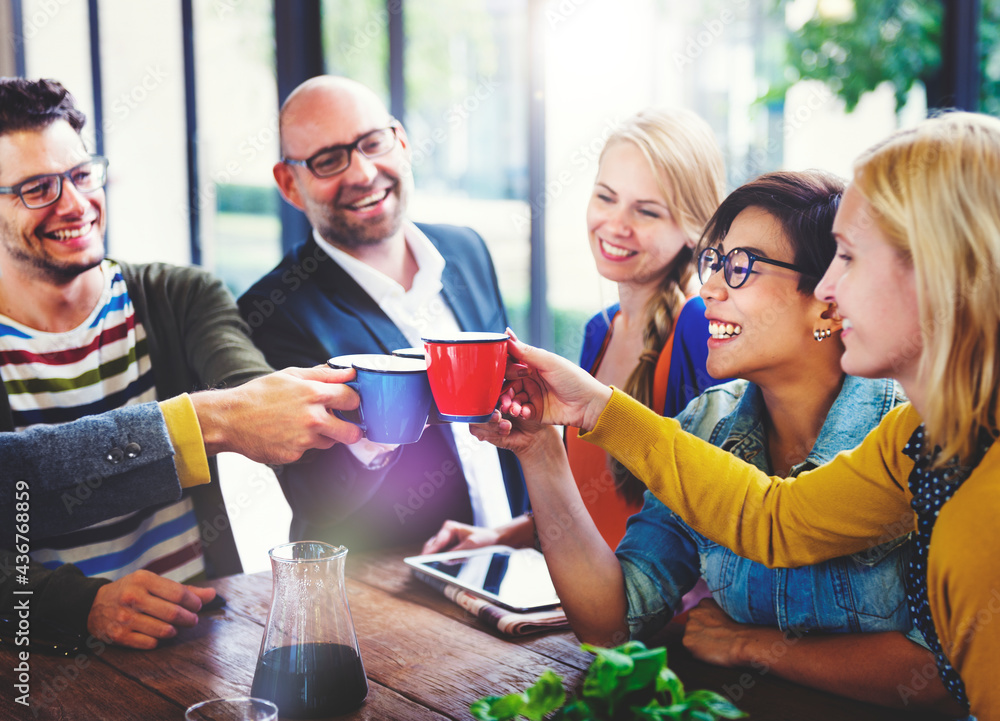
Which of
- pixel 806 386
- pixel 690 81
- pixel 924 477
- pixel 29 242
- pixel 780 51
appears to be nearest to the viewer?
pixel 924 477

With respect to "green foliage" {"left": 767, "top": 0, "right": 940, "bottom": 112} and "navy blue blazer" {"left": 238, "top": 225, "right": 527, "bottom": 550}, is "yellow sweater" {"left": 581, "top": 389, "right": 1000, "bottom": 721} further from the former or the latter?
"green foliage" {"left": 767, "top": 0, "right": 940, "bottom": 112}

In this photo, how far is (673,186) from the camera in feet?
6.42

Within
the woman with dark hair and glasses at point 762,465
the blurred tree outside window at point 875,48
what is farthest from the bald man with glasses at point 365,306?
the blurred tree outside window at point 875,48

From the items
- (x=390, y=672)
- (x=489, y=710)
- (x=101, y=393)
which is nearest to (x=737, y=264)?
(x=390, y=672)

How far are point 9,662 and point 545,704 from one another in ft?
3.13

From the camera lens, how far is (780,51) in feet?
13.4

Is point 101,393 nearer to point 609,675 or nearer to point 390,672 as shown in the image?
point 390,672

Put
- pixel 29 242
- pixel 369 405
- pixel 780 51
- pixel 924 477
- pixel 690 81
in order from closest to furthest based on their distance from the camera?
pixel 924 477
pixel 369 405
pixel 29 242
pixel 780 51
pixel 690 81

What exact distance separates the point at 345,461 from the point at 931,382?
1.35 meters

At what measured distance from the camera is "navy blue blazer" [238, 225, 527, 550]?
2.00 meters

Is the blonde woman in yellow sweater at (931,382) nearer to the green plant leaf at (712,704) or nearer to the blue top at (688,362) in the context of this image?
the green plant leaf at (712,704)

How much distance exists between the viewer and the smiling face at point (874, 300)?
100cm

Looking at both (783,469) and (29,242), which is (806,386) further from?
(29,242)

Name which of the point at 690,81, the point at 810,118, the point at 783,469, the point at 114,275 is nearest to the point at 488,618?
the point at 783,469
